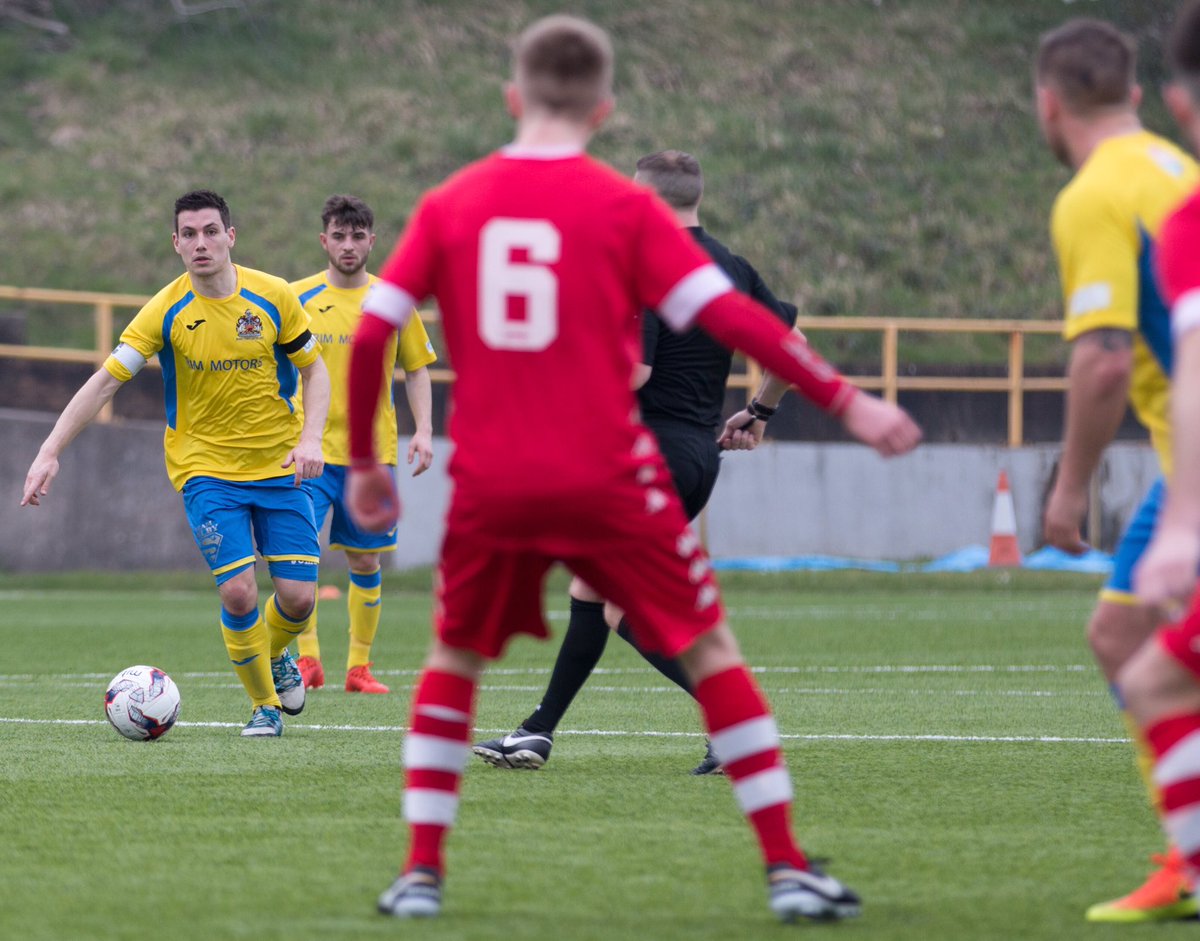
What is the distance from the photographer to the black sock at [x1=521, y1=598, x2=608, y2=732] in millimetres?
7090

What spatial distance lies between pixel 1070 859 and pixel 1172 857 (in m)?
0.77

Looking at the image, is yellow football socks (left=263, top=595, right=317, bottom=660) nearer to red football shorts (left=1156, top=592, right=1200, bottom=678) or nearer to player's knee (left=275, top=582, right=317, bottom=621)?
player's knee (left=275, top=582, right=317, bottom=621)

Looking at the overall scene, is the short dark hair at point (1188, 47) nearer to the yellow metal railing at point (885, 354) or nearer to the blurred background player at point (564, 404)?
the blurred background player at point (564, 404)

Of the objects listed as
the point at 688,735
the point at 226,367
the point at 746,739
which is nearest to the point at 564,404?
the point at 746,739

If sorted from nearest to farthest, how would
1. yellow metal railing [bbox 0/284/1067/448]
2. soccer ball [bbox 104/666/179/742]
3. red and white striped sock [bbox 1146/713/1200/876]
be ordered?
red and white striped sock [bbox 1146/713/1200/876]
soccer ball [bbox 104/666/179/742]
yellow metal railing [bbox 0/284/1067/448]

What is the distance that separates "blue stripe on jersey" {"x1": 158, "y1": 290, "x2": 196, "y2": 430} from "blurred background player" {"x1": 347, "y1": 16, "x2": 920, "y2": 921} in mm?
4214

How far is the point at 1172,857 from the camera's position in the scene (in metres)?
4.39

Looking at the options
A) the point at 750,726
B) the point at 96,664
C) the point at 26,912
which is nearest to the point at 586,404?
the point at 750,726

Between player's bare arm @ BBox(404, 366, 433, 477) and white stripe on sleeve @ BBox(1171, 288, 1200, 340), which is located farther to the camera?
player's bare arm @ BBox(404, 366, 433, 477)

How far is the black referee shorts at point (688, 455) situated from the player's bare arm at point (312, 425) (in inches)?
61.1

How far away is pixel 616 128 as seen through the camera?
3581 centimetres

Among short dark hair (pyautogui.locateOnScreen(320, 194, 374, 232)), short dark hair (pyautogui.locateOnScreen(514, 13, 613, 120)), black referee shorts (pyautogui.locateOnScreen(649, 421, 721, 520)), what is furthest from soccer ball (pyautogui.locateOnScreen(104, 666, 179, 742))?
short dark hair (pyautogui.locateOnScreen(514, 13, 613, 120))

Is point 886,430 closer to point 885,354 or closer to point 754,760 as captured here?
point 754,760

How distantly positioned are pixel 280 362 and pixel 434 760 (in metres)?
4.56
